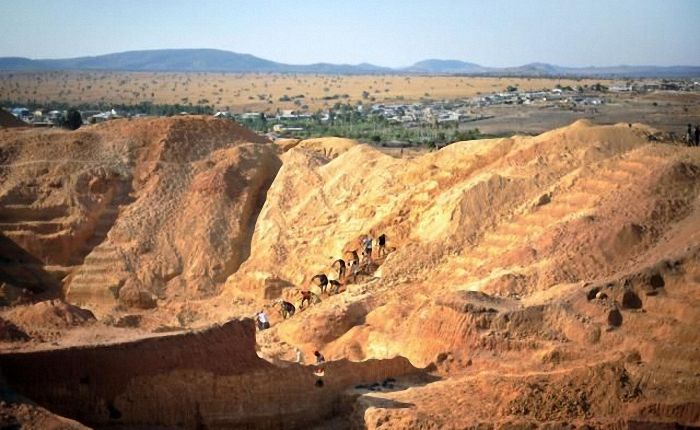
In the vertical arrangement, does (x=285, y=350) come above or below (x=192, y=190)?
below

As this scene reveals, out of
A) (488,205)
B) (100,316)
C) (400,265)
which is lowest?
(100,316)

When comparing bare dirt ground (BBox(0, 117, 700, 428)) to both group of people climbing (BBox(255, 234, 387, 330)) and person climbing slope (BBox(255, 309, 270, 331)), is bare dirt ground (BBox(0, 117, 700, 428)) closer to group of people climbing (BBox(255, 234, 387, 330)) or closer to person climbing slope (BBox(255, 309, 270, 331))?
group of people climbing (BBox(255, 234, 387, 330))

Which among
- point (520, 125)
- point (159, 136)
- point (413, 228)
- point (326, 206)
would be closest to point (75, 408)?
point (413, 228)

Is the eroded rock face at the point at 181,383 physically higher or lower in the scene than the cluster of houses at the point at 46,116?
lower

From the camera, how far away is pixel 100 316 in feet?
98.5

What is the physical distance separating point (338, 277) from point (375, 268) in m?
1.49

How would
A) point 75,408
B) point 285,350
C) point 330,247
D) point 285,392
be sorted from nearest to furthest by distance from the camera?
point 75,408 → point 285,392 → point 285,350 → point 330,247

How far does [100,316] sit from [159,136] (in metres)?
11.4

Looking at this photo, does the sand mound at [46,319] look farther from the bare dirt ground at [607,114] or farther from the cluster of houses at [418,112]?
the cluster of houses at [418,112]

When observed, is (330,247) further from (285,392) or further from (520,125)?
(520,125)

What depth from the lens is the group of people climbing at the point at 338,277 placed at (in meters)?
29.4

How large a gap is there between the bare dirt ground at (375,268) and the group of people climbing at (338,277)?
25 centimetres

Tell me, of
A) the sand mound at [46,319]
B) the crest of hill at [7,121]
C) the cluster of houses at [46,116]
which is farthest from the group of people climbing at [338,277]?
the cluster of houses at [46,116]

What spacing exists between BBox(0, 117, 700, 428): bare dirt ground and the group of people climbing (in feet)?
0.83
